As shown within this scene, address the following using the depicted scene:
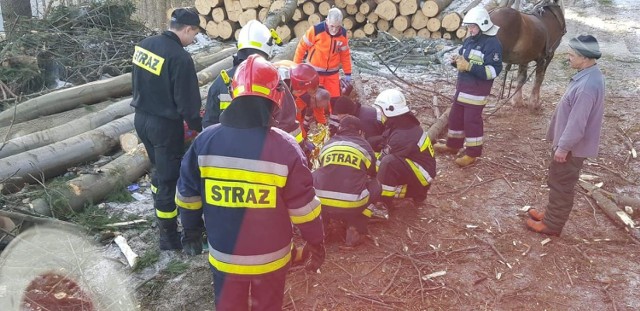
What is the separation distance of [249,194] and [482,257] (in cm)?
283

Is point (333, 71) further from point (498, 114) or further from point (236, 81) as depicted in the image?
point (236, 81)

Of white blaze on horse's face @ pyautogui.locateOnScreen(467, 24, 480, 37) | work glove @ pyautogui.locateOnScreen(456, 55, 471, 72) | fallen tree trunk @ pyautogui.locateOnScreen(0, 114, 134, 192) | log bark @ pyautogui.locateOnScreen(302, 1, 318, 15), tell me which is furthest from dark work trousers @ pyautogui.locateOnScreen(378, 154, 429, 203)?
log bark @ pyautogui.locateOnScreen(302, 1, 318, 15)

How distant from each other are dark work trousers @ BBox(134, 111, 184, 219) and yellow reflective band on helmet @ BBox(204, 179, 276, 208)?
169 cm

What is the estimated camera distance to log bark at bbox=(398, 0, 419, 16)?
1185 cm

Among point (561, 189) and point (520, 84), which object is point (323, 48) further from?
point (561, 189)

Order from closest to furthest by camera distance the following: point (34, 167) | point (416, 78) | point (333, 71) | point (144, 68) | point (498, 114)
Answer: point (144, 68)
point (34, 167)
point (333, 71)
point (498, 114)
point (416, 78)

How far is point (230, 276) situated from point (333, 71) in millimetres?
5089

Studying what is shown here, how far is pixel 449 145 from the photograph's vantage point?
6645mm

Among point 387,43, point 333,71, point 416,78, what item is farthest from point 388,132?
point 387,43

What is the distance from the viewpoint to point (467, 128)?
20.4 feet

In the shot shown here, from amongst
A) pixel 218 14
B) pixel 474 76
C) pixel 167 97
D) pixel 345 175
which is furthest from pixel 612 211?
pixel 218 14

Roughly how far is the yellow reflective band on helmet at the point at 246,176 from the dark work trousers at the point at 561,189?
322 cm

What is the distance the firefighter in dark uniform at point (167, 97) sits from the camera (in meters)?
3.87

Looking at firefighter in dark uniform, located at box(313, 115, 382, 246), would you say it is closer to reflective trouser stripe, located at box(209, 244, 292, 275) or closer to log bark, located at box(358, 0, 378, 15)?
reflective trouser stripe, located at box(209, 244, 292, 275)
